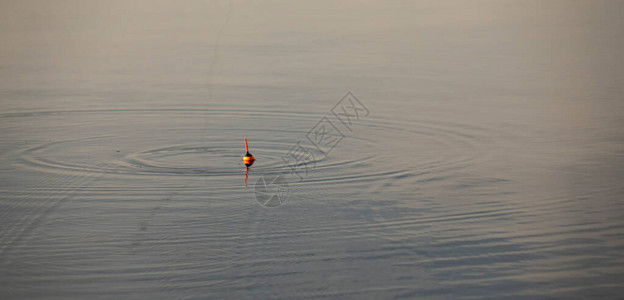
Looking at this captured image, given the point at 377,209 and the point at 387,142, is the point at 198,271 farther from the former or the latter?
the point at 387,142

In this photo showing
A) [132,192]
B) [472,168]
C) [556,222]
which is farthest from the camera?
[472,168]

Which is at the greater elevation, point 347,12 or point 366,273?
point 347,12

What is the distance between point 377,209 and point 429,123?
14.3ft

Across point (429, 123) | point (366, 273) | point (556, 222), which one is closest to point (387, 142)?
point (429, 123)

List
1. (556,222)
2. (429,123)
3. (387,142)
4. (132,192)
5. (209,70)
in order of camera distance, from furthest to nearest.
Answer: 1. (209,70)
2. (429,123)
3. (387,142)
4. (132,192)
5. (556,222)

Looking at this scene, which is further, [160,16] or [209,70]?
[160,16]

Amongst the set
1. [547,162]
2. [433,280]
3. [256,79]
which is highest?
[256,79]

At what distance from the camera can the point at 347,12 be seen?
24.5 m

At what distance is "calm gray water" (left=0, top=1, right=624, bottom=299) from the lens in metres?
7.95

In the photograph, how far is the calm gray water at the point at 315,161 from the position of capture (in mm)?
7945

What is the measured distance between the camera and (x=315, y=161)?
11492 mm

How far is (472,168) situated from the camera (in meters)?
11.2

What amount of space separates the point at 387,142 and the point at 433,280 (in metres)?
4.99

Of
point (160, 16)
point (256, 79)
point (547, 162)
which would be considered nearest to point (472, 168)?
point (547, 162)
